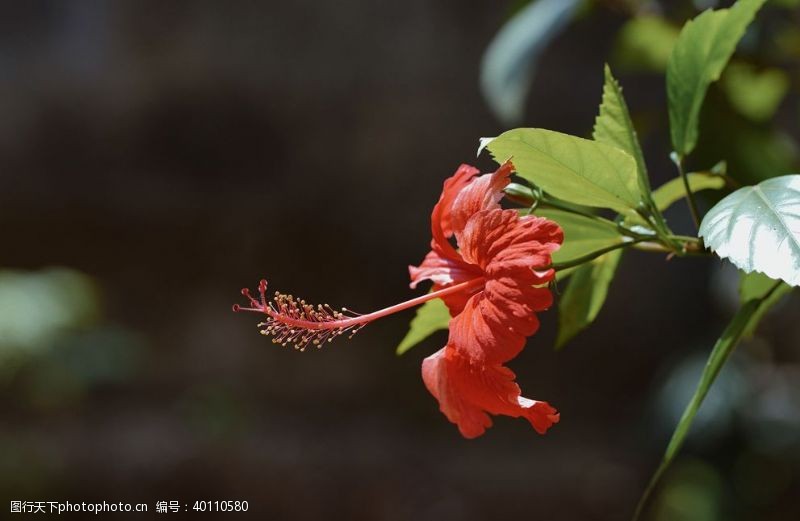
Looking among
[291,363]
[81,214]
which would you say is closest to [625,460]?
[291,363]

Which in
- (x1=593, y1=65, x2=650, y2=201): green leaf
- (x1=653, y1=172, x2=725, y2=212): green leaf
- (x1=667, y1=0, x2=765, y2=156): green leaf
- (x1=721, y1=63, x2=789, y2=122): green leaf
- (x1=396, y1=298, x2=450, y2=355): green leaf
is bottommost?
(x1=396, y1=298, x2=450, y2=355): green leaf

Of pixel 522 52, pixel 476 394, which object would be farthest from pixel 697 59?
pixel 522 52

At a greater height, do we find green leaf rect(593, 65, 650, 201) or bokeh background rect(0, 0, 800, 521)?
bokeh background rect(0, 0, 800, 521)

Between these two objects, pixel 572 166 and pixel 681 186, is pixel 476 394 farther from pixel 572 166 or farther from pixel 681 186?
pixel 681 186

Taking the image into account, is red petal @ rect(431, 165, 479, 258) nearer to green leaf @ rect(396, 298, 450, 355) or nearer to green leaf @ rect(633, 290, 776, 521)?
green leaf @ rect(396, 298, 450, 355)

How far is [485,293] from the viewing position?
0.57m

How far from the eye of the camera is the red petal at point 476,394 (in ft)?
1.82

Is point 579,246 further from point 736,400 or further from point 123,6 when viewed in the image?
point 123,6

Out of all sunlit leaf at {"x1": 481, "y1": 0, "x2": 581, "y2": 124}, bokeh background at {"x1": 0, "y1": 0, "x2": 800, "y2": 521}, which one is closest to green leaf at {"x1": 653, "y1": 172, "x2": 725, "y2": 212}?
sunlit leaf at {"x1": 481, "y1": 0, "x2": 581, "y2": 124}

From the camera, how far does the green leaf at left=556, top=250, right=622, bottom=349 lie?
0.69 meters

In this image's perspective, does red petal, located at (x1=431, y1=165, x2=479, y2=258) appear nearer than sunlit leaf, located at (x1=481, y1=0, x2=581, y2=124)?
Yes

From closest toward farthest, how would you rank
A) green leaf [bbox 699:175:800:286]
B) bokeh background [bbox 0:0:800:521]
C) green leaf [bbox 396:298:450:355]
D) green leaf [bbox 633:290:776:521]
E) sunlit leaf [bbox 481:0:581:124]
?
green leaf [bbox 699:175:800:286] → green leaf [bbox 633:290:776:521] → green leaf [bbox 396:298:450:355] → sunlit leaf [bbox 481:0:581:124] → bokeh background [bbox 0:0:800:521]

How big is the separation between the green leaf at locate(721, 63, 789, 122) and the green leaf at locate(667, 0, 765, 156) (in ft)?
1.82

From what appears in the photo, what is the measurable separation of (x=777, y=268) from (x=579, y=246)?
0.54 feet
